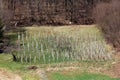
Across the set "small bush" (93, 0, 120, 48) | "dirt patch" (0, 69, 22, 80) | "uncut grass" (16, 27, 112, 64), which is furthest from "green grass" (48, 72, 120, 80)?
"small bush" (93, 0, 120, 48)

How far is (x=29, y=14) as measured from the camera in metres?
32.6

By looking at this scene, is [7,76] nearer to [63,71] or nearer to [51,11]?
[63,71]

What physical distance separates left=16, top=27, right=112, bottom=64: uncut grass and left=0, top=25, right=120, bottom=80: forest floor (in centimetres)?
94

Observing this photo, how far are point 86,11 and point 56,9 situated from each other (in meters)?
3.28

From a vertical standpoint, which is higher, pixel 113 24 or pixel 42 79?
pixel 113 24

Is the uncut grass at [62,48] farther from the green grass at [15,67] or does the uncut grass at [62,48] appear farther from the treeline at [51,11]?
the treeline at [51,11]

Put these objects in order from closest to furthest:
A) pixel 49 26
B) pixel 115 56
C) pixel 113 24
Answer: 1. pixel 115 56
2. pixel 113 24
3. pixel 49 26

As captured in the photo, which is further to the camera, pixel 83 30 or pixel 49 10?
pixel 49 10

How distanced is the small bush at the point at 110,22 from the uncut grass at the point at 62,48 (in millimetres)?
711

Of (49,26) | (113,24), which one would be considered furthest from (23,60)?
(49,26)

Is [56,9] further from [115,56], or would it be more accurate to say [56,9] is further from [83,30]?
[115,56]

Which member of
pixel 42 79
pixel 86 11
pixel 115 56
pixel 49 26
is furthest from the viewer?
pixel 86 11

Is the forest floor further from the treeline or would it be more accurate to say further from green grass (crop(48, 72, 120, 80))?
the treeline

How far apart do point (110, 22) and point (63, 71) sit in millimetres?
7850
